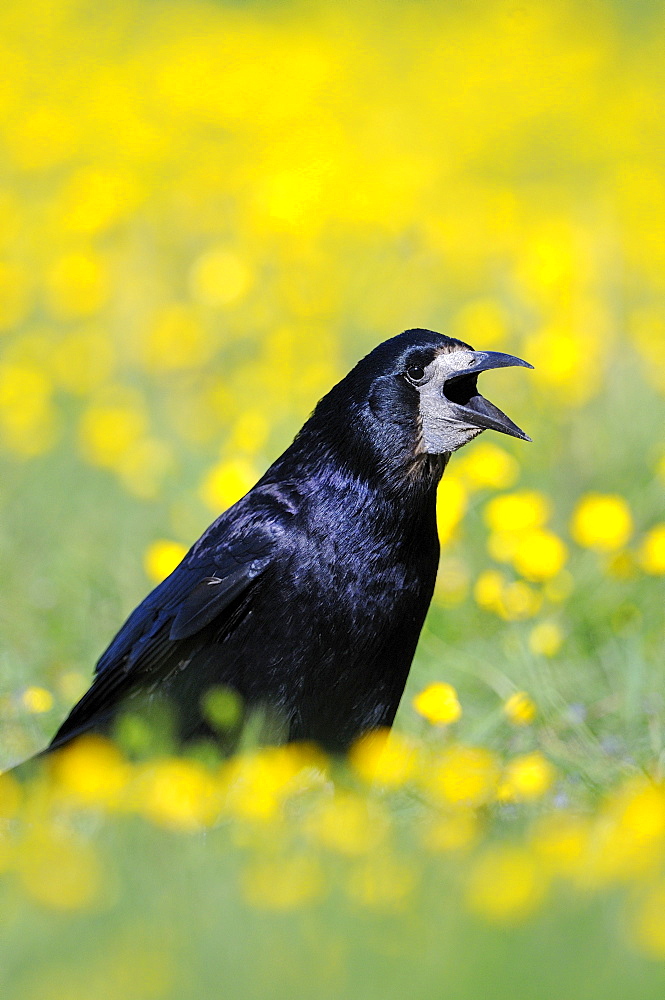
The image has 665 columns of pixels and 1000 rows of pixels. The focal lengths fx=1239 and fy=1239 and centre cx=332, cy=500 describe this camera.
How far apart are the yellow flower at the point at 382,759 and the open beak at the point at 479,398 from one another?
0.82 m

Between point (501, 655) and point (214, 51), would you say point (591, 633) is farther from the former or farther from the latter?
point (214, 51)

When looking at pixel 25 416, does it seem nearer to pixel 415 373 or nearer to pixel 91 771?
pixel 415 373

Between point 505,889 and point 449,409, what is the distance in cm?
133

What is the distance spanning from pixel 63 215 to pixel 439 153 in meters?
2.26

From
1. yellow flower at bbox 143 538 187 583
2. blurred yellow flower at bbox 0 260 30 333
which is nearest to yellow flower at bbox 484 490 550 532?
yellow flower at bbox 143 538 187 583

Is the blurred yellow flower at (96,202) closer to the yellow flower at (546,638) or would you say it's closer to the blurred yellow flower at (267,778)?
the yellow flower at (546,638)

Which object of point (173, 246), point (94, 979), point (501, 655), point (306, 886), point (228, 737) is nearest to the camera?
point (94, 979)

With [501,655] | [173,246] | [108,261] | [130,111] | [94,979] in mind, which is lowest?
[94,979]

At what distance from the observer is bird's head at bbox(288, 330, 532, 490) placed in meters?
3.01

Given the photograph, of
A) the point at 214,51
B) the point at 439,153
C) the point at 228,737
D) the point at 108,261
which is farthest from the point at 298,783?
the point at 214,51

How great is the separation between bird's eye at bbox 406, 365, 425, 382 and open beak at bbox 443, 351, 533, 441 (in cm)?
6

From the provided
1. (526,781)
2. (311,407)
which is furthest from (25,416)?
(526,781)

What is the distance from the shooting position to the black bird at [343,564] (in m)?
2.96

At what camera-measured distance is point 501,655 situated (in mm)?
3938
